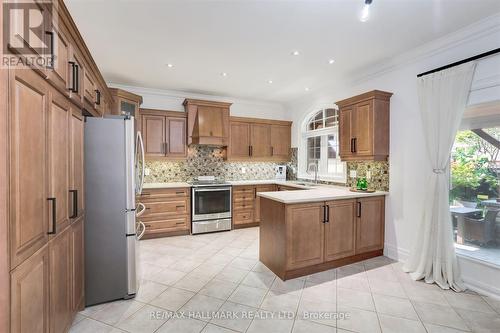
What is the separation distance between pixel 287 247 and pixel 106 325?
5.91 ft

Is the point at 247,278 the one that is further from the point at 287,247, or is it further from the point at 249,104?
the point at 249,104

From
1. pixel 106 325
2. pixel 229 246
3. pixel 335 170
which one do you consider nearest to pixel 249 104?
pixel 335 170

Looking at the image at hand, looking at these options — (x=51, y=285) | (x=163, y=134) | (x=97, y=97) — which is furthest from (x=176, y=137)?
(x=51, y=285)

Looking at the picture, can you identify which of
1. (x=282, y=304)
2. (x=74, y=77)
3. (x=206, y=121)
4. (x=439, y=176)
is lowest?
(x=282, y=304)

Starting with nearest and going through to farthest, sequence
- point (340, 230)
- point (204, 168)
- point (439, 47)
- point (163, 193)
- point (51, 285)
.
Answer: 1. point (51, 285)
2. point (439, 47)
3. point (340, 230)
4. point (163, 193)
5. point (204, 168)

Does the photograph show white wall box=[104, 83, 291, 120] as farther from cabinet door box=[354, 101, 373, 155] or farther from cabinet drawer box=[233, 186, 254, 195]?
cabinet door box=[354, 101, 373, 155]

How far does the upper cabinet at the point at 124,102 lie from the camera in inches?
155

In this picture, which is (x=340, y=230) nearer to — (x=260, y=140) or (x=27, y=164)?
(x=260, y=140)

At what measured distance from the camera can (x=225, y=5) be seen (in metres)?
2.20

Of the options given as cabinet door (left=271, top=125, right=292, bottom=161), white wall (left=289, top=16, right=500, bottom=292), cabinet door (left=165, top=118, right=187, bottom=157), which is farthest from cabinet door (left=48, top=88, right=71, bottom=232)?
cabinet door (left=271, top=125, right=292, bottom=161)

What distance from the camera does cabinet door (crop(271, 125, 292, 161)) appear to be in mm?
5609

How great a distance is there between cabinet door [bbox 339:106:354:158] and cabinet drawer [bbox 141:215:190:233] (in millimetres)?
2936

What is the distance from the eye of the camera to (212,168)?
17.3 feet

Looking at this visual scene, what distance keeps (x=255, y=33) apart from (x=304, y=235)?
232 cm
